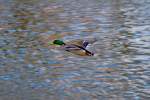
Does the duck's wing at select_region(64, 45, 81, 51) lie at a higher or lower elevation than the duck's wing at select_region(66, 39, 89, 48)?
lower

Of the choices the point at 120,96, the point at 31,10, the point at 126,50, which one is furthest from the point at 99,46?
the point at 31,10

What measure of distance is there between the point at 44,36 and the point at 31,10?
8.77 ft

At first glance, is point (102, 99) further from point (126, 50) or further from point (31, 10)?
point (31, 10)

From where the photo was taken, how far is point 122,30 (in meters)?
7.64

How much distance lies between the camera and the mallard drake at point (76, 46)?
21.1ft

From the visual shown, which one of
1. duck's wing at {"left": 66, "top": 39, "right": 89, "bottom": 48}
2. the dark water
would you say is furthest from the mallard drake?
the dark water

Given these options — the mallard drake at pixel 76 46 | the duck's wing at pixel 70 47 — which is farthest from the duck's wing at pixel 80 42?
the duck's wing at pixel 70 47

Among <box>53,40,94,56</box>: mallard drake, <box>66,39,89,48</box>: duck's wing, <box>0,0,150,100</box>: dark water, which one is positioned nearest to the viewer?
<box>0,0,150,100</box>: dark water

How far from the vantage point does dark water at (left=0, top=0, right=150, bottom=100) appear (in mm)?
5078

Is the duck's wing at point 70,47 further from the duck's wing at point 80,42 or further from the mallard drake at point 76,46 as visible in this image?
the duck's wing at point 80,42

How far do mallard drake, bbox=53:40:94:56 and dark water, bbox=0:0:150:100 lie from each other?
0.36ft

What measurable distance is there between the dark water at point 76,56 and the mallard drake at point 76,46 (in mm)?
111

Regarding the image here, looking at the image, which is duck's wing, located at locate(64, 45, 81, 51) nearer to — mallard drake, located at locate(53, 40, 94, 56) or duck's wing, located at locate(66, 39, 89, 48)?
mallard drake, located at locate(53, 40, 94, 56)

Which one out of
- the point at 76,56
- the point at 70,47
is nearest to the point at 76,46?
the point at 70,47
